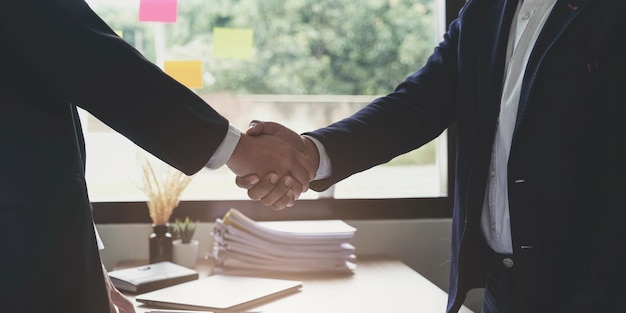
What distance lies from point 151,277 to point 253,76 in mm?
1475

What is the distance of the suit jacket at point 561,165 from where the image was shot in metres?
1.17

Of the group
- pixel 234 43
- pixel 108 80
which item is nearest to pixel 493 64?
pixel 108 80

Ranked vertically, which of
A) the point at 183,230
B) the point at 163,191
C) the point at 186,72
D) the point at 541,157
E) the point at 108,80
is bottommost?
the point at 183,230

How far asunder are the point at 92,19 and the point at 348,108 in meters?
1.59

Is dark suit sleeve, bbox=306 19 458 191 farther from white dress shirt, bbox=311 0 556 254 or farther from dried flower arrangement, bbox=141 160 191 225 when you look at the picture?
dried flower arrangement, bbox=141 160 191 225

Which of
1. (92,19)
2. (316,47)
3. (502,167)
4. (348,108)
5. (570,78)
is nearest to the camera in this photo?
(92,19)

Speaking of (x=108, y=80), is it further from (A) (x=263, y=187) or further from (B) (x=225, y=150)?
(A) (x=263, y=187)

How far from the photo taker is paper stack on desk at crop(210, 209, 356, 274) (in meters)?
1.89

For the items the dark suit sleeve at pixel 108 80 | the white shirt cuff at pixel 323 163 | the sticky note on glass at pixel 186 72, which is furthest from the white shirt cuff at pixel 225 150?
the sticky note on glass at pixel 186 72

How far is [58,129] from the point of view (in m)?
1.03

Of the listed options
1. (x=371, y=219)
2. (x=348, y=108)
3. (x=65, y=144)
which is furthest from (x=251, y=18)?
(x=65, y=144)

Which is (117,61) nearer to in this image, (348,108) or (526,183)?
(526,183)

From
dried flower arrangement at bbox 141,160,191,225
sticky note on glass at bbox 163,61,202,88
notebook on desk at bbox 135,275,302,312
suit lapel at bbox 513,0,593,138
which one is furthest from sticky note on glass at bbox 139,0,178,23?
suit lapel at bbox 513,0,593,138

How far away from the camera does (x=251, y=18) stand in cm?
280
